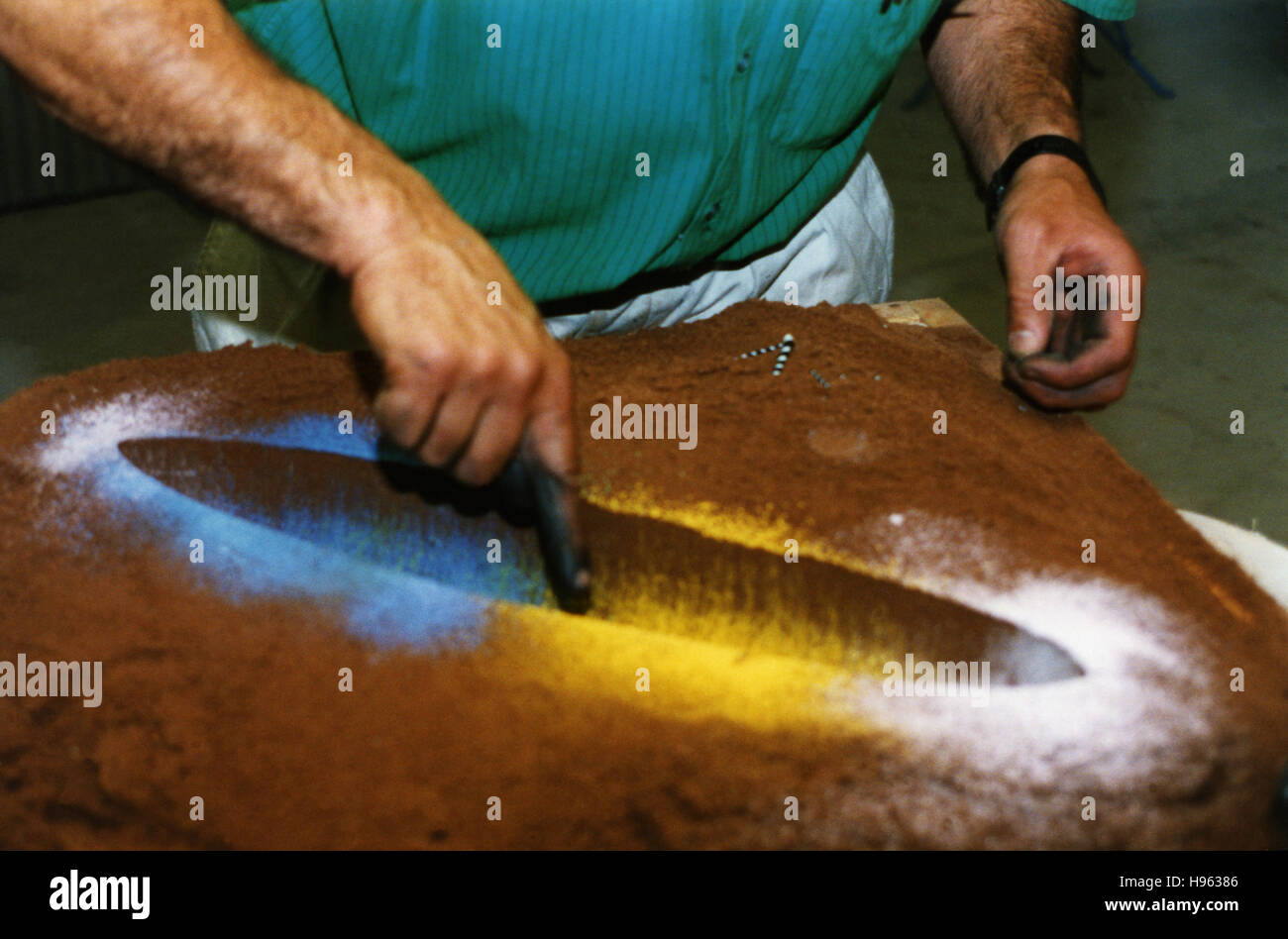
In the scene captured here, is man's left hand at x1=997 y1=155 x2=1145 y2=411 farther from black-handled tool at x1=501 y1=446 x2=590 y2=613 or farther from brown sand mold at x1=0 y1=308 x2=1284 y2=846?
black-handled tool at x1=501 y1=446 x2=590 y2=613

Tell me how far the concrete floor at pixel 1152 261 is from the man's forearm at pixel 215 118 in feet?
9.53

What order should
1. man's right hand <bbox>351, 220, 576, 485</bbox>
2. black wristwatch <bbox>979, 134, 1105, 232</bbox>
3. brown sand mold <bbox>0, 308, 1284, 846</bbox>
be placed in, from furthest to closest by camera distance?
black wristwatch <bbox>979, 134, 1105, 232</bbox> → man's right hand <bbox>351, 220, 576, 485</bbox> → brown sand mold <bbox>0, 308, 1284, 846</bbox>

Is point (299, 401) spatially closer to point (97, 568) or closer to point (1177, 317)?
point (97, 568)

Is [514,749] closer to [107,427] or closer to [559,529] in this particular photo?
[559,529]

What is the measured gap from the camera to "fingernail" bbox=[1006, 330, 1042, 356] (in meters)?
1.48

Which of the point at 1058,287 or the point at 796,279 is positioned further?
the point at 796,279

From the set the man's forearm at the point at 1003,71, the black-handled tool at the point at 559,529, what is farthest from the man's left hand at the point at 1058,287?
the black-handled tool at the point at 559,529

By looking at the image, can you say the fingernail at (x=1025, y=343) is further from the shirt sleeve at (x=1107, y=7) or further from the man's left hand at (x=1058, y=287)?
the shirt sleeve at (x=1107, y=7)

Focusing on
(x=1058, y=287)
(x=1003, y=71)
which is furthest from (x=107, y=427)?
(x=1003, y=71)

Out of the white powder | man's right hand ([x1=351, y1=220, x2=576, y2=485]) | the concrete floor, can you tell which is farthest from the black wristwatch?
the concrete floor

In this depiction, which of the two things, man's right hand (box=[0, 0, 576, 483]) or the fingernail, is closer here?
man's right hand (box=[0, 0, 576, 483])

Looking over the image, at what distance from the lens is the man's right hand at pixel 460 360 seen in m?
1.08

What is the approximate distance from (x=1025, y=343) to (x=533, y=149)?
0.72 metres

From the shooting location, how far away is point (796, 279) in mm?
1933
